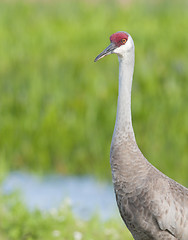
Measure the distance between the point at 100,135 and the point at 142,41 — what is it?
15.7 feet

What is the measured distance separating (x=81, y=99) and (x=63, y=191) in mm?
1478

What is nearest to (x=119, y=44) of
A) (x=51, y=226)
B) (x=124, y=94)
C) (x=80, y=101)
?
(x=124, y=94)

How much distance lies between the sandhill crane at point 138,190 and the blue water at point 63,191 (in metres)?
2.31

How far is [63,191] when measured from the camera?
237 inches

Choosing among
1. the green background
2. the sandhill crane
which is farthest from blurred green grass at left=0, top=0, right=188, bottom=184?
the sandhill crane

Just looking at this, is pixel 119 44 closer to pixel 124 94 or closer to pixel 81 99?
pixel 124 94

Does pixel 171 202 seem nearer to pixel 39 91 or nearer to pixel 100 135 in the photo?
pixel 100 135

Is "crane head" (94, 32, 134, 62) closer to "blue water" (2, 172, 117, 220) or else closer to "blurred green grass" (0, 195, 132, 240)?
"blurred green grass" (0, 195, 132, 240)

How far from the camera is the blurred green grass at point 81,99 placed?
6344 millimetres

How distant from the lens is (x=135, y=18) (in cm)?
1346

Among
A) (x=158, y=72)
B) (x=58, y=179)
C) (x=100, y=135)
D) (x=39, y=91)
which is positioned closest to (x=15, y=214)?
(x=58, y=179)

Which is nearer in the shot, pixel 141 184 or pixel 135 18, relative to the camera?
pixel 141 184

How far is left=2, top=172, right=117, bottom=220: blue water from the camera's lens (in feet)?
18.5

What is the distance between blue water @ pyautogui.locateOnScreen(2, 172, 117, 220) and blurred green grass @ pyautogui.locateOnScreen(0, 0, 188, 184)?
0.43 ft
